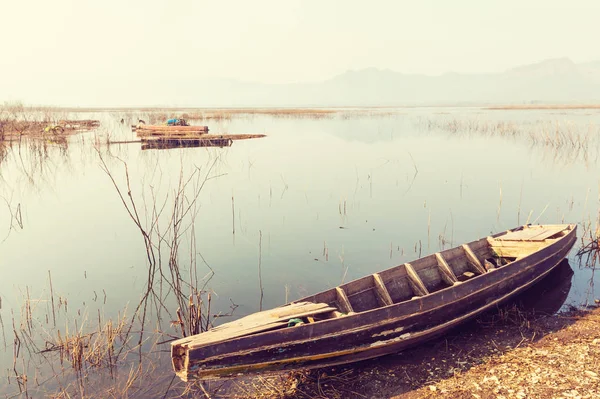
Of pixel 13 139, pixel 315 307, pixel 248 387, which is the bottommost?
pixel 248 387

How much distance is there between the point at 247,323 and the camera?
5.89m

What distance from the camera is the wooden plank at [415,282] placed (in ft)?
26.7

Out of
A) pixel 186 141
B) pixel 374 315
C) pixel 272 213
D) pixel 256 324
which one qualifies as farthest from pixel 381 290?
pixel 186 141

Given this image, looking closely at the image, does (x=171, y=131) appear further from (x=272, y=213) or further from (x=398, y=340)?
(x=398, y=340)

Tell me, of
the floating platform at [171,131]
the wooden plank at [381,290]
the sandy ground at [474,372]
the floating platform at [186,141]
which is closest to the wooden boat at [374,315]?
the wooden plank at [381,290]

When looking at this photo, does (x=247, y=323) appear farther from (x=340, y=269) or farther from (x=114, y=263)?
(x=114, y=263)

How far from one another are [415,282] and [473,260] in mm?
2079

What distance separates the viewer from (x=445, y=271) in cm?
890

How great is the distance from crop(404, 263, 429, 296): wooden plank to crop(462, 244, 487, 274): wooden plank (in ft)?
6.40

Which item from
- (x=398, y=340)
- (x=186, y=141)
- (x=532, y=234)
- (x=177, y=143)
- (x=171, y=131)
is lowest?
(x=398, y=340)

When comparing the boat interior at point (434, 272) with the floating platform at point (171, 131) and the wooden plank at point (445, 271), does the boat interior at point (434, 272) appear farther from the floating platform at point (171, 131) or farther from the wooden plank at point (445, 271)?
the floating platform at point (171, 131)

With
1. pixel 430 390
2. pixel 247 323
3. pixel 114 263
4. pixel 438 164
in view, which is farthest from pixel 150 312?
pixel 438 164

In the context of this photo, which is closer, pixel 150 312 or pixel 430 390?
pixel 430 390

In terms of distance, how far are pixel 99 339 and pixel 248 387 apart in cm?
294
